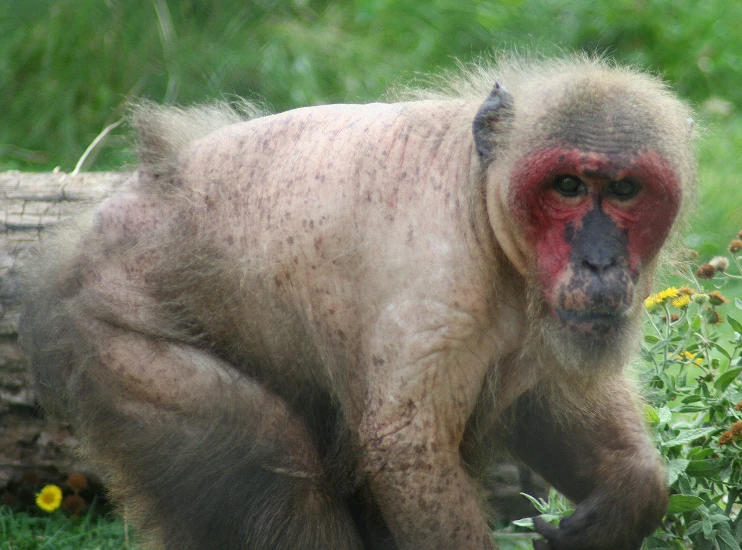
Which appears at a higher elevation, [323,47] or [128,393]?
[323,47]

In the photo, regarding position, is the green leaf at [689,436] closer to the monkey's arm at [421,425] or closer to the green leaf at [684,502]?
the green leaf at [684,502]

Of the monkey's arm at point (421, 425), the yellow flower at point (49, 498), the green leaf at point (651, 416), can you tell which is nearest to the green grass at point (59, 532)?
the yellow flower at point (49, 498)

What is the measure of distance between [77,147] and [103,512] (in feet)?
11.1

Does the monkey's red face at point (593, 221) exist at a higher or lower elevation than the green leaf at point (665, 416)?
higher

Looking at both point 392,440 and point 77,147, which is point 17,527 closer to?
point 392,440

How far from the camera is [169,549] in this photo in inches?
142

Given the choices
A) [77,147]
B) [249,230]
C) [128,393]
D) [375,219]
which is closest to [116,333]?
[128,393]

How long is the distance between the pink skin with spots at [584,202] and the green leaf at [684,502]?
1050 millimetres

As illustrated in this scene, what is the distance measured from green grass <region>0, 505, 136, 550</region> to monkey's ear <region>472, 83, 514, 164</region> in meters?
2.46

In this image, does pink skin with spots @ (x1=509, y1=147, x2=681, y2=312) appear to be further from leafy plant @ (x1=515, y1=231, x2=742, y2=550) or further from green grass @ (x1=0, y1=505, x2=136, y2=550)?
green grass @ (x1=0, y1=505, x2=136, y2=550)

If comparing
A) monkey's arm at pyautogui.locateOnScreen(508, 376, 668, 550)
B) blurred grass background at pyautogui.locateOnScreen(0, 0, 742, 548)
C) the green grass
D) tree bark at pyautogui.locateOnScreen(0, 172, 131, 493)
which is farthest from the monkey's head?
blurred grass background at pyautogui.locateOnScreen(0, 0, 742, 548)

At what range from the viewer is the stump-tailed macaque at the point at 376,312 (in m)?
3.12

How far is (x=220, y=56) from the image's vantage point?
7348 mm

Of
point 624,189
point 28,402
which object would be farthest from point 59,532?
point 624,189
